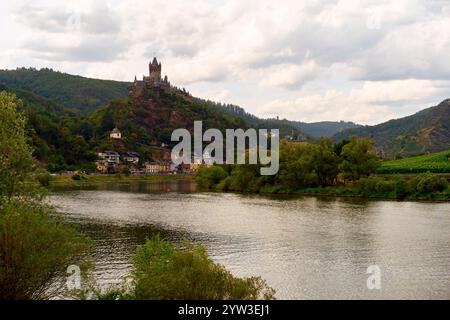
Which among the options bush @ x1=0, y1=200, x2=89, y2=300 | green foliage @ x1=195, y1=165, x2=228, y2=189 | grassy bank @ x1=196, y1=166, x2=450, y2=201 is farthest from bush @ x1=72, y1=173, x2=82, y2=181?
bush @ x1=0, y1=200, x2=89, y2=300

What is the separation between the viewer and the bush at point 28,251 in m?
26.5

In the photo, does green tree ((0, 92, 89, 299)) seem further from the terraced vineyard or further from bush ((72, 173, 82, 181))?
bush ((72, 173, 82, 181))

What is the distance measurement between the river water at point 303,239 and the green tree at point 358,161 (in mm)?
21400

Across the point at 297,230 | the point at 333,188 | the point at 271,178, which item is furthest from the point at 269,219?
the point at 271,178

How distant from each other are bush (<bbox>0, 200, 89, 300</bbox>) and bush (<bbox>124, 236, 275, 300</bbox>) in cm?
457

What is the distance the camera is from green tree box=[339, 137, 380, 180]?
117625 mm

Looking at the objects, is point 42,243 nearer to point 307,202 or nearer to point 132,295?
point 132,295

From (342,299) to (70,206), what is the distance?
64760 millimetres

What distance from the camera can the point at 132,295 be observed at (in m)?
26.2

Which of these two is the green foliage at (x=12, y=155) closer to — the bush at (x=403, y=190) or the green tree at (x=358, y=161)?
the bush at (x=403, y=190)
